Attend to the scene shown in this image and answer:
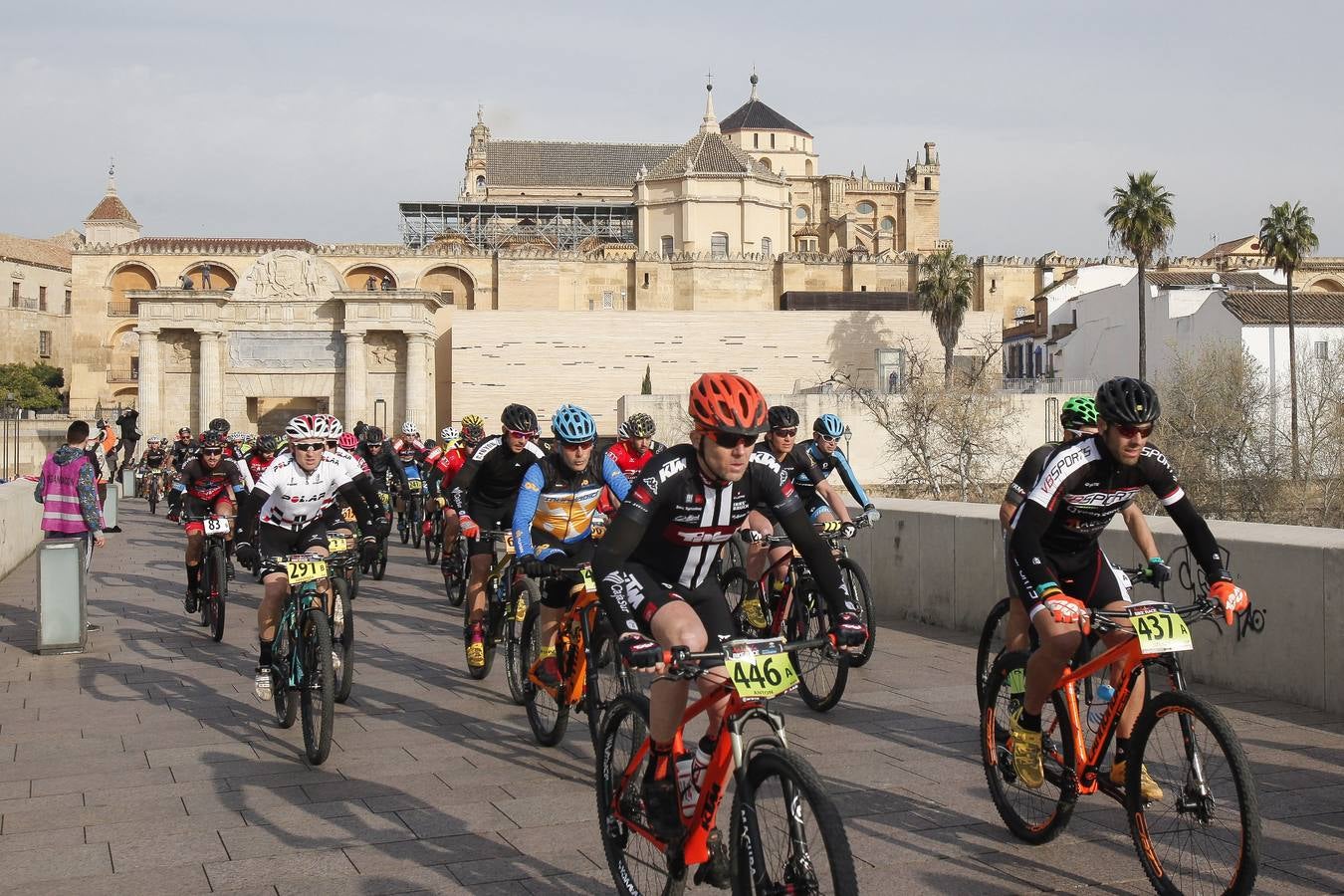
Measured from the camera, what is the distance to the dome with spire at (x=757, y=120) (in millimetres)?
115688

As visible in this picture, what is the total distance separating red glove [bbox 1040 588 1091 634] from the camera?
4.97m

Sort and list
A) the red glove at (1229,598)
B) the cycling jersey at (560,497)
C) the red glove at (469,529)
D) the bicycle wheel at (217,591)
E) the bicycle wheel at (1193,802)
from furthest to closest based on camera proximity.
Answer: the bicycle wheel at (217,591) → the red glove at (469,529) → the cycling jersey at (560,497) → the red glove at (1229,598) → the bicycle wheel at (1193,802)

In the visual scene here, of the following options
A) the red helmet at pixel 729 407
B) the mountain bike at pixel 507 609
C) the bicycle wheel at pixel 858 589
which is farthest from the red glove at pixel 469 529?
the red helmet at pixel 729 407

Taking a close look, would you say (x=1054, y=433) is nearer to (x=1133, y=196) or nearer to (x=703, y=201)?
(x=1133, y=196)

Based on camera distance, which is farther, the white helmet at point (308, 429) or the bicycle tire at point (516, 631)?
the bicycle tire at point (516, 631)

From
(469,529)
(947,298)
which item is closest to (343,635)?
(469,529)

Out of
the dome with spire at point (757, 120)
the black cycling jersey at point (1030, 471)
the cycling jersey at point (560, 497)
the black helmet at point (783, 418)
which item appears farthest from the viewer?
the dome with spire at point (757, 120)

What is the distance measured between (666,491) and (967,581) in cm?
729

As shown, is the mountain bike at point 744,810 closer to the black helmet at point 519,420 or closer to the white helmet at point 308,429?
the white helmet at point 308,429

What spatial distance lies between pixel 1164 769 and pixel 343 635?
505 centimetres

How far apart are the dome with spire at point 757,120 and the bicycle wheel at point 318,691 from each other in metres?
112

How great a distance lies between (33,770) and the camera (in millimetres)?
7281

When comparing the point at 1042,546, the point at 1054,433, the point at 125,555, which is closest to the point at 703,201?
the point at 1054,433

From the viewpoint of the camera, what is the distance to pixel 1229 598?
16.2 feet
